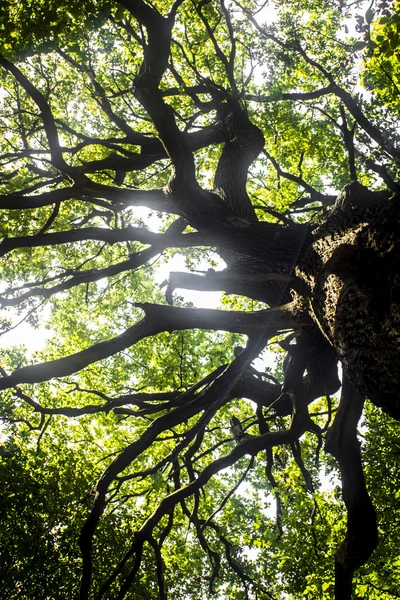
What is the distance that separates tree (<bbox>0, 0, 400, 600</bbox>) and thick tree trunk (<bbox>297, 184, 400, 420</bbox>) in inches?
0.7

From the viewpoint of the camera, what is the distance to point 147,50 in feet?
16.3

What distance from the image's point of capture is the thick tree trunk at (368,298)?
2852mm

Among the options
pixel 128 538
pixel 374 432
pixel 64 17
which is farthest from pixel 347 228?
pixel 128 538

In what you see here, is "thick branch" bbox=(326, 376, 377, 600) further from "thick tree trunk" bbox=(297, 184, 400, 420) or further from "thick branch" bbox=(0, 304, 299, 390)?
"thick tree trunk" bbox=(297, 184, 400, 420)

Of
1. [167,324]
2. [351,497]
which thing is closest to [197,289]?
[167,324]

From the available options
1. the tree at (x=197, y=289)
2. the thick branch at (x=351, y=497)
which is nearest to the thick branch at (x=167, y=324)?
the tree at (x=197, y=289)

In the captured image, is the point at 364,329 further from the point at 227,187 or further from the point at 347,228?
the point at 227,187

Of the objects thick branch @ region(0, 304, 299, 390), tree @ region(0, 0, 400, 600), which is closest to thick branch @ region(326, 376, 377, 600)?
tree @ region(0, 0, 400, 600)

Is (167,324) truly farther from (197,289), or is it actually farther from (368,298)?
(368,298)

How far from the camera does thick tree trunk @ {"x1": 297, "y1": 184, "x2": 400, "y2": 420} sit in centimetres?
285

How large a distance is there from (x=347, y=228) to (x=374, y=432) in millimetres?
7645

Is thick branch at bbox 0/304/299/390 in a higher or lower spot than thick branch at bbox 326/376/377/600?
higher

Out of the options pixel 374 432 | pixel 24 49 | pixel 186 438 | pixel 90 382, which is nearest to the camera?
pixel 186 438

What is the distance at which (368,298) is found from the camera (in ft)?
10.1
